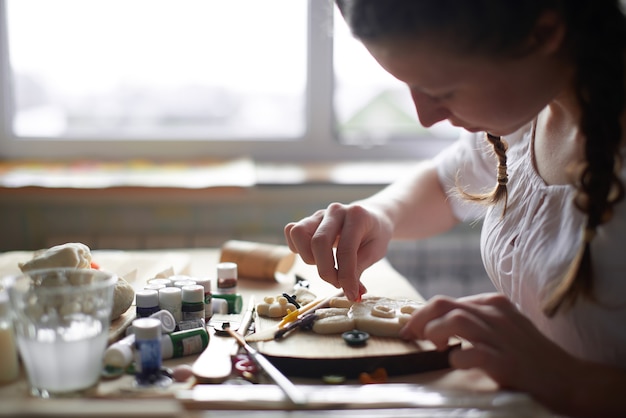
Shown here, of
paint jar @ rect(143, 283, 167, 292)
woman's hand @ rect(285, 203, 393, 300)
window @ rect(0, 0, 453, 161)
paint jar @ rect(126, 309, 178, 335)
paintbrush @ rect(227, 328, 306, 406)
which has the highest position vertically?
window @ rect(0, 0, 453, 161)

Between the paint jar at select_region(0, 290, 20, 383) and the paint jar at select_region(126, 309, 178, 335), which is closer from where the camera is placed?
the paint jar at select_region(0, 290, 20, 383)

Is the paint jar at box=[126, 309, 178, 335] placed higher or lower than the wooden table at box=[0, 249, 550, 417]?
higher

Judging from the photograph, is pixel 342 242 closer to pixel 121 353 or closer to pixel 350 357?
pixel 350 357

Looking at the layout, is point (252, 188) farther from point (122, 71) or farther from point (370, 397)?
point (370, 397)

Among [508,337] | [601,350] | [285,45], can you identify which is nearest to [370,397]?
[508,337]

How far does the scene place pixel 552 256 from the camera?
2.84ft

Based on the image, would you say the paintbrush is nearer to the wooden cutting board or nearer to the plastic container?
the wooden cutting board

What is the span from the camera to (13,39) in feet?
7.00

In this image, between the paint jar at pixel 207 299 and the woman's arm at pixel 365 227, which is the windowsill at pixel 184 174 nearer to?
the woman's arm at pixel 365 227

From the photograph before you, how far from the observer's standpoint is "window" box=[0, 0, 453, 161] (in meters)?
2.15

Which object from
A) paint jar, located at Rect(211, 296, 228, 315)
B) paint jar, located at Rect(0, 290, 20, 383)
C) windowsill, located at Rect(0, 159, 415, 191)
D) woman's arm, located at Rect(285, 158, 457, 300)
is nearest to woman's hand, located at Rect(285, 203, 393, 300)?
woman's arm, located at Rect(285, 158, 457, 300)

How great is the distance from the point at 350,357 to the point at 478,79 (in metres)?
0.33

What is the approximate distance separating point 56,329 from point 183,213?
1.30 m

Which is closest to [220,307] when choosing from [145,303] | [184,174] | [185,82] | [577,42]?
[145,303]
